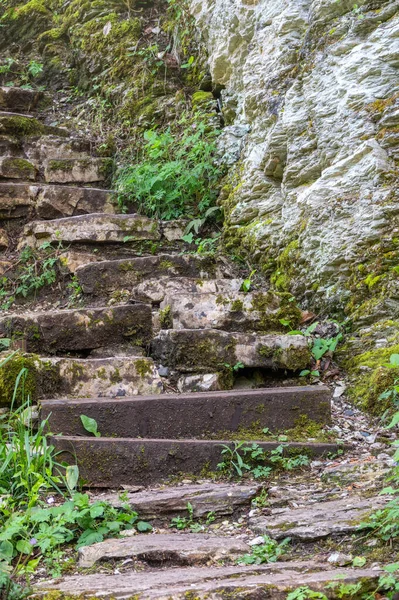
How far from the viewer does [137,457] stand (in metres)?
3.02

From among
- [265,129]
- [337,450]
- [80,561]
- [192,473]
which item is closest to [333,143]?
[265,129]

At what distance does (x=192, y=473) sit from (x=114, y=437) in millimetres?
444

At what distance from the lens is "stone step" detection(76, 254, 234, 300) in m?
4.82

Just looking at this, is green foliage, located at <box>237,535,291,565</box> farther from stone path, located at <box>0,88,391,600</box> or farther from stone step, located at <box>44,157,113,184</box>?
stone step, located at <box>44,157,113,184</box>

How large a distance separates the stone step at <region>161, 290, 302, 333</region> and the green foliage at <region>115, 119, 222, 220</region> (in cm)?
162

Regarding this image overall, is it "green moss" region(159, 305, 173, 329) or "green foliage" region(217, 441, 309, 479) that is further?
"green moss" region(159, 305, 173, 329)

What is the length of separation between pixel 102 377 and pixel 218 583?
1876 mm

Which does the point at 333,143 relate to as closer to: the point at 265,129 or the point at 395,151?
the point at 395,151

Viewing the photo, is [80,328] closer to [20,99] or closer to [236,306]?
[236,306]

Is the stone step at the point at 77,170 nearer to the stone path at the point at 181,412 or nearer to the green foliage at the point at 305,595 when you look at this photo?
the stone path at the point at 181,412

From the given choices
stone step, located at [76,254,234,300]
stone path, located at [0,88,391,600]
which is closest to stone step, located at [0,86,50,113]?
stone path, located at [0,88,391,600]

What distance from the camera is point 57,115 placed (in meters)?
7.72

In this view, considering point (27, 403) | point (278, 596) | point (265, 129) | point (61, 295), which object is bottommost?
point (61, 295)

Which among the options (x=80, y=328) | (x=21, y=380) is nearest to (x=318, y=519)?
(x=21, y=380)
